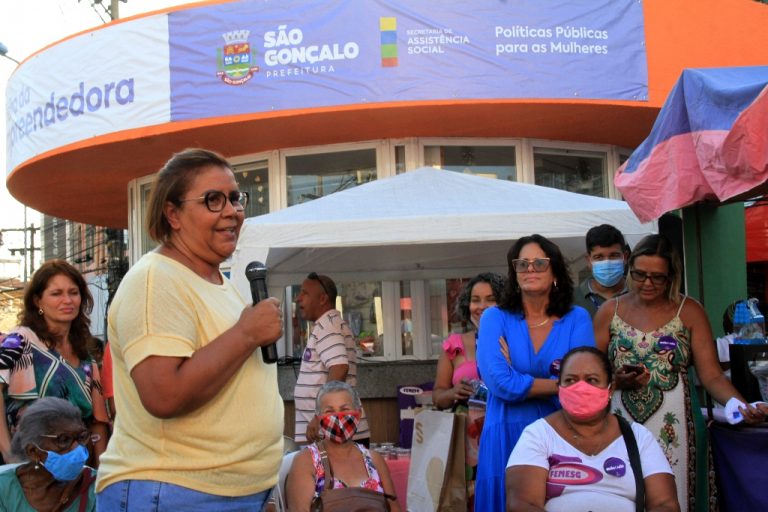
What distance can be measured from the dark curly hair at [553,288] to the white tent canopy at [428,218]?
2.81 ft

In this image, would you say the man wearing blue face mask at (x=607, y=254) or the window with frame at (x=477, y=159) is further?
the window with frame at (x=477, y=159)

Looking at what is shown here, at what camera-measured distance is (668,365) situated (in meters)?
4.19

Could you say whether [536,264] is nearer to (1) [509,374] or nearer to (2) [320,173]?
(1) [509,374]

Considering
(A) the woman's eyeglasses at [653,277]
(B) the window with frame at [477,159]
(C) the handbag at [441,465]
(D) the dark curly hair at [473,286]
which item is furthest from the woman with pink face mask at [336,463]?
(B) the window with frame at [477,159]

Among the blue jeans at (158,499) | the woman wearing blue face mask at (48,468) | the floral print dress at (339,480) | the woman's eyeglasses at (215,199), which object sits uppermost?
the woman's eyeglasses at (215,199)

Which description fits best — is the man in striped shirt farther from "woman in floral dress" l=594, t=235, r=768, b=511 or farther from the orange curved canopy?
the orange curved canopy

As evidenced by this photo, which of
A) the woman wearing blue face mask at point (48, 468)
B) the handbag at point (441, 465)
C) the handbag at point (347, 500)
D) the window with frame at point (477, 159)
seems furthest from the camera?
the window with frame at point (477, 159)

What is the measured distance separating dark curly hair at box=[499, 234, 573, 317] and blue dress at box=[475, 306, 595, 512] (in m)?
0.07

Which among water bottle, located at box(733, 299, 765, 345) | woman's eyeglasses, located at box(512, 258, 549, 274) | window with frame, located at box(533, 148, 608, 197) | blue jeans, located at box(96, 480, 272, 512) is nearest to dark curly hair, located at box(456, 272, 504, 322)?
woman's eyeglasses, located at box(512, 258, 549, 274)

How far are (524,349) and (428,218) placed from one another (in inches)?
53.1

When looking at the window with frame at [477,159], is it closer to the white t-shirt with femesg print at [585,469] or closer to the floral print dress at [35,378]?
the floral print dress at [35,378]

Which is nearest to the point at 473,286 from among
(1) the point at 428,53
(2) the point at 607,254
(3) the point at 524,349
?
(2) the point at 607,254

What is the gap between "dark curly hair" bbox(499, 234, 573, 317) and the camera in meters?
4.14

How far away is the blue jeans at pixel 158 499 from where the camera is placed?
6.64 ft
